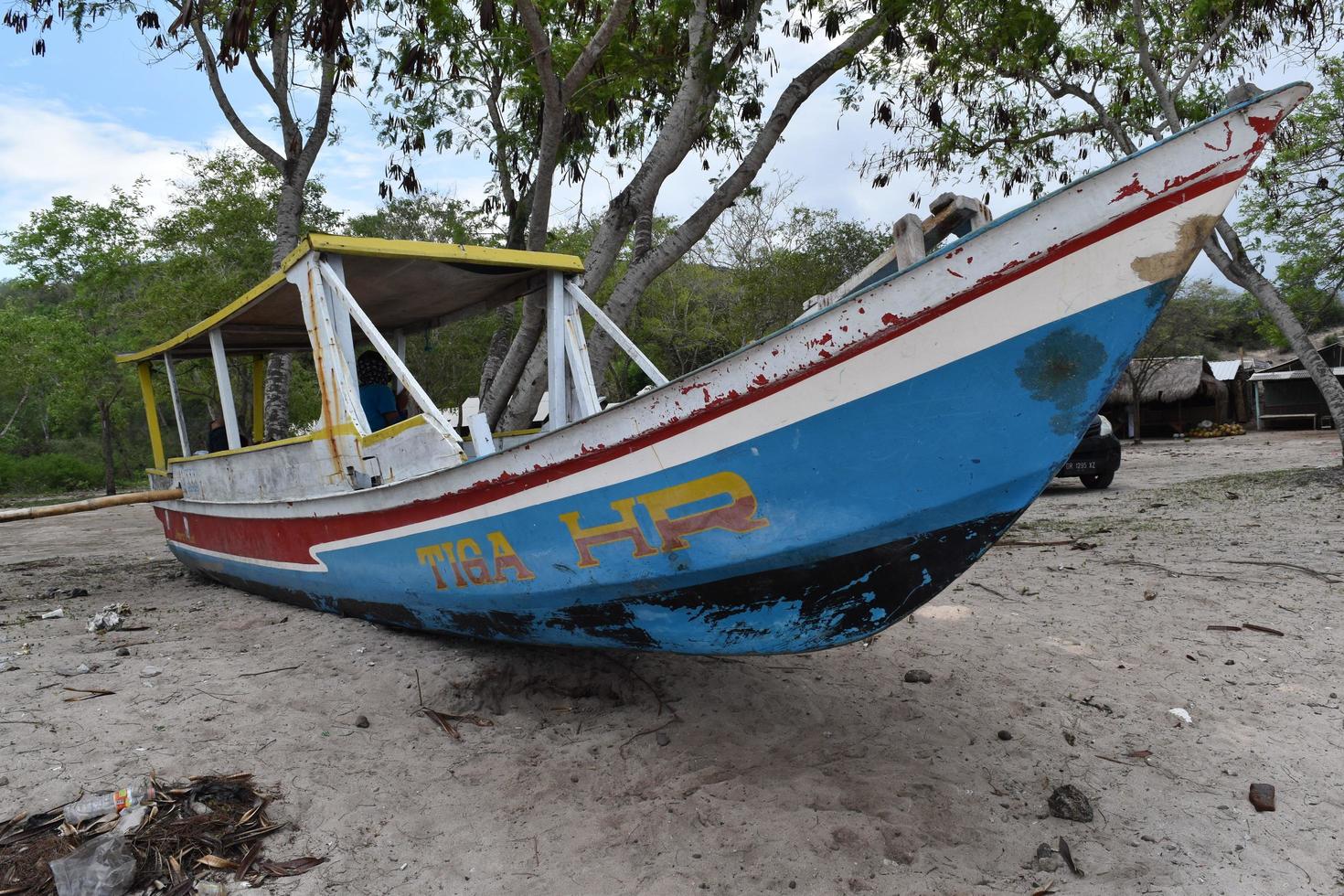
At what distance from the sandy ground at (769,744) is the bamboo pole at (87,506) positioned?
2.25 ft

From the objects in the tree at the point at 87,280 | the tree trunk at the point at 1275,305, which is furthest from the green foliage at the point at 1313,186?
the tree at the point at 87,280

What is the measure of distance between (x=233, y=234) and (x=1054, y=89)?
16.6 meters

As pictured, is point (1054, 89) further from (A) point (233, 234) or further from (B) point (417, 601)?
(A) point (233, 234)

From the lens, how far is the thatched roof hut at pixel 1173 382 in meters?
21.3

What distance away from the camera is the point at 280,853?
99.5 inches

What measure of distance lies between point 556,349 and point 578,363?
7.7 inches

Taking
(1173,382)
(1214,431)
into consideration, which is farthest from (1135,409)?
(1214,431)

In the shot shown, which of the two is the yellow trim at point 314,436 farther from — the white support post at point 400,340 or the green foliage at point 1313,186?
the green foliage at point 1313,186

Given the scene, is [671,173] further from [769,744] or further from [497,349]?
[769,744]

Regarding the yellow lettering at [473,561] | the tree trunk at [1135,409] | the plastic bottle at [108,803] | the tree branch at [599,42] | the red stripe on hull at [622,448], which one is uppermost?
the tree branch at [599,42]

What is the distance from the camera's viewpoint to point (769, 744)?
327cm

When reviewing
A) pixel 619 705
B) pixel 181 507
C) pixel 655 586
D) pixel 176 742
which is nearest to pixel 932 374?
pixel 655 586

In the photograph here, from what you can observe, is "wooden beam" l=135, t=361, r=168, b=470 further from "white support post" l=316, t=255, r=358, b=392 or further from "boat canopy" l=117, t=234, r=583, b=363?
"white support post" l=316, t=255, r=358, b=392

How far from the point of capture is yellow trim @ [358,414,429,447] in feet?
11.6
